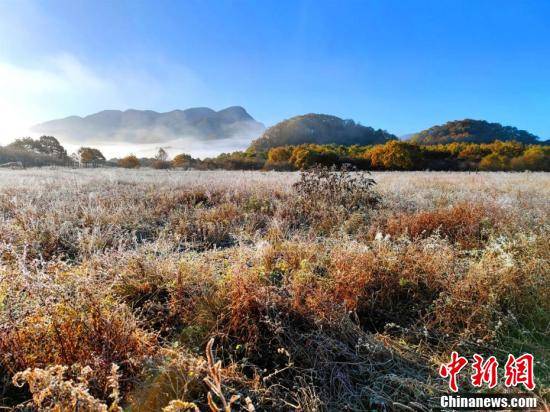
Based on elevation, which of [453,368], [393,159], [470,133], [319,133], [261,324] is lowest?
[453,368]

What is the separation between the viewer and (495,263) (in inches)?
106

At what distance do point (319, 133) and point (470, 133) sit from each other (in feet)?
119

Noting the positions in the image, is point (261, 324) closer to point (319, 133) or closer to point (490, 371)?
point (490, 371)

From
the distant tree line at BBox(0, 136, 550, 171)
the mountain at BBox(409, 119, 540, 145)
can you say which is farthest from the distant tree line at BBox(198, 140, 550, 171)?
the mountain at BBox(409, 119, 540, 145)

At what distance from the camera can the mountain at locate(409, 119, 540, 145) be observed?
57.0 m

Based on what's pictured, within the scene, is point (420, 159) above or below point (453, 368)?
above

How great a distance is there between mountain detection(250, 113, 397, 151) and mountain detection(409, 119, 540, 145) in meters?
13.4

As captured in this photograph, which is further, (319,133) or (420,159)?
(319,133)

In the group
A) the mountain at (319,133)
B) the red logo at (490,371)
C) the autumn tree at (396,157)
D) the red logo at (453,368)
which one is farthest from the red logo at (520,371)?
the mountain at (319,133)

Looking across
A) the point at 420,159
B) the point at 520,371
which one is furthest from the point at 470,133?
the point at 520,371

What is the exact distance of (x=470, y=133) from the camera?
5844 cm

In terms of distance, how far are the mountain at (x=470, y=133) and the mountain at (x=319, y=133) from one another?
13367mm

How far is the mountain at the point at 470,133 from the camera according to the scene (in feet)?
187

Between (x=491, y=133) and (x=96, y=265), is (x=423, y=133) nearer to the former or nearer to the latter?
(x=491, y=133)
